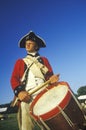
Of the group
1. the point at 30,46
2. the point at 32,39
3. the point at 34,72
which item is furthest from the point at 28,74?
the point at 32,39

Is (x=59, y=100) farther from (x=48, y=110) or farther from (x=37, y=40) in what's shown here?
(x=37, y=40)

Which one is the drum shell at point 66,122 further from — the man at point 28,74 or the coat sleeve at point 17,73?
the coat sleeve at point 17,73

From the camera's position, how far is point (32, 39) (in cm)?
520

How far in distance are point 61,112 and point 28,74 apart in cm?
117

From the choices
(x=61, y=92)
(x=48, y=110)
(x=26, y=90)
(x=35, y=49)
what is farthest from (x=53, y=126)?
(x=35, y=49)

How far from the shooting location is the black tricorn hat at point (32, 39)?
519 centimetres

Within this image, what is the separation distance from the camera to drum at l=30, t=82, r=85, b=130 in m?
4.03

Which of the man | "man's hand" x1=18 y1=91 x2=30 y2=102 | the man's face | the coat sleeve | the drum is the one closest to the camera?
the drum

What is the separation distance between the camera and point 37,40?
5266 millimetres

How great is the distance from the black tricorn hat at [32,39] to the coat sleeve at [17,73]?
38cm

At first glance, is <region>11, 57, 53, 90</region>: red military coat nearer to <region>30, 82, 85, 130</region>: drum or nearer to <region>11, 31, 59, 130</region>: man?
<region>11, 31, 59, 130</region>: man

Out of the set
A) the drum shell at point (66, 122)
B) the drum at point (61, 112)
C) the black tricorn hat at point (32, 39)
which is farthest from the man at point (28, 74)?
the drum shell at point (66, 122)

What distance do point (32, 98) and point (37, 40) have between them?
1.14 metres

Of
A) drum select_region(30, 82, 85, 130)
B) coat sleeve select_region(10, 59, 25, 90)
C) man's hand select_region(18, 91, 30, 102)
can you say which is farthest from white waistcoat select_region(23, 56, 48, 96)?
drum select_region(30, 82, 85, 130)
